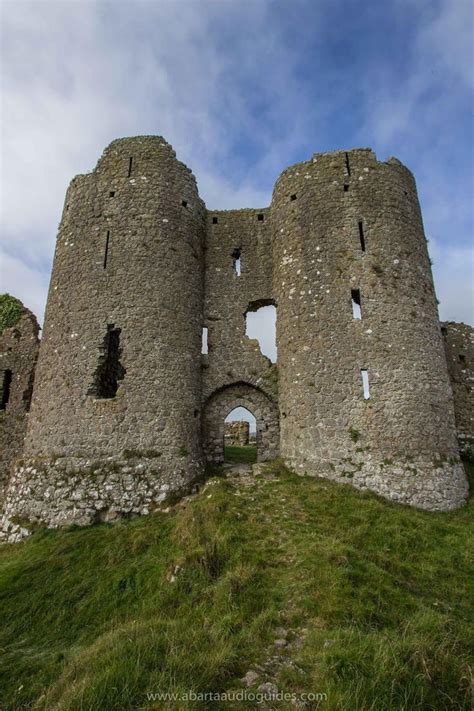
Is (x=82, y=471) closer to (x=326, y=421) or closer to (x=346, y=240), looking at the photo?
(x=326, y=421)

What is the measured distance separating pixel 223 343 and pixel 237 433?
9.94 m

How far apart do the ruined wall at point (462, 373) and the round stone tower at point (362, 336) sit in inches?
173

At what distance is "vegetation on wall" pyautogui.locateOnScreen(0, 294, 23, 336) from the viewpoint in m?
18.3

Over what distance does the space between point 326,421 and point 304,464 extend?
1441mm

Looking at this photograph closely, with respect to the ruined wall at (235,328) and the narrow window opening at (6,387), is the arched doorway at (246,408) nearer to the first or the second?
the ruined wall at (235,328)

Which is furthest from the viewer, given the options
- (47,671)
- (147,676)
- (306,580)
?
(306,580)

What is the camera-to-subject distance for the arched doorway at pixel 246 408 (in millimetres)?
14445

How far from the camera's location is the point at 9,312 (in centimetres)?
1841

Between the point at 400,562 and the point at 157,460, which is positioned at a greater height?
the point at 157,460

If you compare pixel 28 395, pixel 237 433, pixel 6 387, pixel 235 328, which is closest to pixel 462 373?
pixel 235 328

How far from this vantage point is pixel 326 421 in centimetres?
1234

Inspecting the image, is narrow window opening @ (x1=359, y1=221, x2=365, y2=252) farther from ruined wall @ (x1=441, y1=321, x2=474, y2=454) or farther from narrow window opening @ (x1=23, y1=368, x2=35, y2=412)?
narrow window opening @ (x1=23, y1=368, x2=35, y2=412)

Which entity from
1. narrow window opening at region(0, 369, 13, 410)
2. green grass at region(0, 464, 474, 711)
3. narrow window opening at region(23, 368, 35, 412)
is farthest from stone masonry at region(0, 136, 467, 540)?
narrow window opening at region(0, 369, 13, 410)

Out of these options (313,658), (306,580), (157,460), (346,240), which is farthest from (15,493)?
(346,240)
